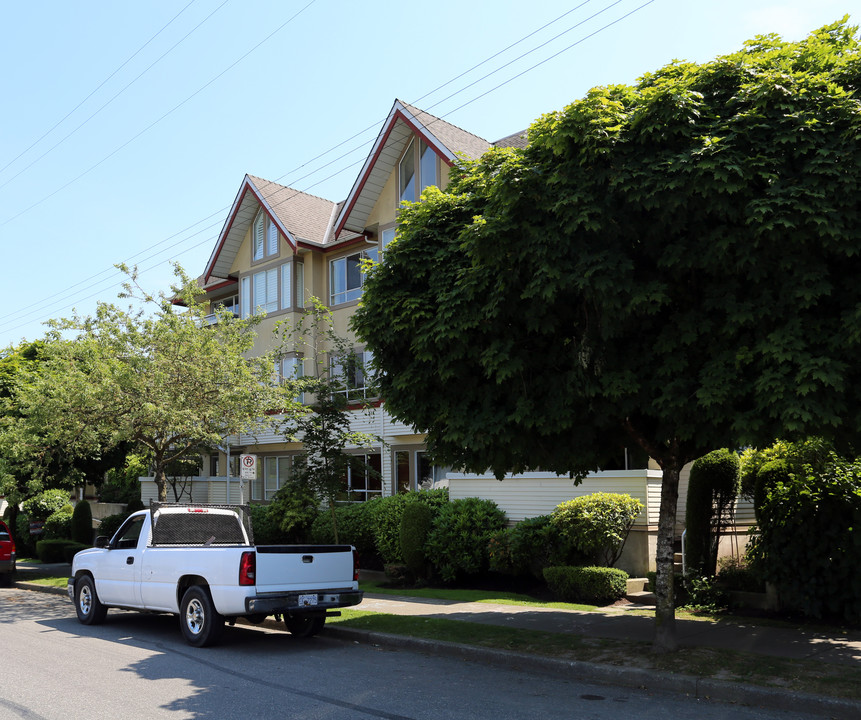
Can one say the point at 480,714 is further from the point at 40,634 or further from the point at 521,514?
the point at 521,514

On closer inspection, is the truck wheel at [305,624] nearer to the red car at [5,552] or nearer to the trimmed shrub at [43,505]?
the red car at [5,552]

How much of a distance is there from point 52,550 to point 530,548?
17.4m

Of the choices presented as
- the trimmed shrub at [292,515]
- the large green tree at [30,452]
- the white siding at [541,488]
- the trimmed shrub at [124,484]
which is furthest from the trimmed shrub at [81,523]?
the white siding at [541,488]

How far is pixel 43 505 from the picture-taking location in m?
30.0

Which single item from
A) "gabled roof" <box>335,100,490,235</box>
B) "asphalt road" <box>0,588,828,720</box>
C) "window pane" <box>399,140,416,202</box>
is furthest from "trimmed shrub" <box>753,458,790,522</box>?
"window pane" <box>399,140,416,202</box>

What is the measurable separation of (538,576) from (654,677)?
297 inches

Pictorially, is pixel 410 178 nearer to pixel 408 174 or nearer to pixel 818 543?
pixel 408 174

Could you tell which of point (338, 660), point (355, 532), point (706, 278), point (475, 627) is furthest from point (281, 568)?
point (355, 532)

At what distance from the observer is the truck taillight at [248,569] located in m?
10.1

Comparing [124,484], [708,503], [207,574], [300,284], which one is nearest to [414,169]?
[300,284]

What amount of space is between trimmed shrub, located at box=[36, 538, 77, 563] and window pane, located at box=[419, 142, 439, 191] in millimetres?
16083

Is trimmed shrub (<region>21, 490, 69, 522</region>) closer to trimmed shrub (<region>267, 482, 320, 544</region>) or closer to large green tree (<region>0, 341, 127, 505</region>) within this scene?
large green tree (<region>0, 341, 127, 505</region>)

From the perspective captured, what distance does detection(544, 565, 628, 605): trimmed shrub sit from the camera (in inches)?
530

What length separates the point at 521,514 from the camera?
17.0 meters
